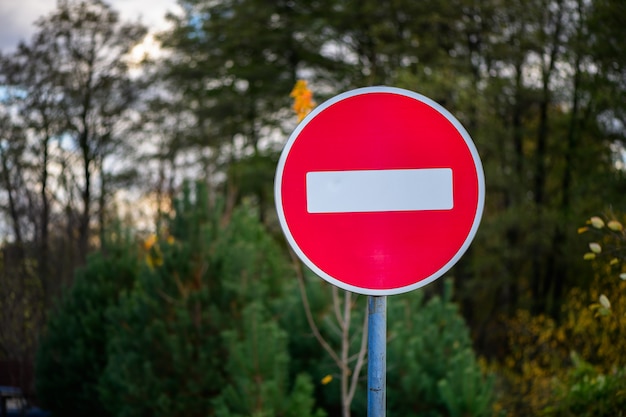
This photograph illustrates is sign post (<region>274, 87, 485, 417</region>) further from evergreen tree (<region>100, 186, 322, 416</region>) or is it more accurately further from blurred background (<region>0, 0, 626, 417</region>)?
evergreen tree (<region>100, 186, 322, 416</region>)

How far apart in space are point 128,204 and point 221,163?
10.3ft

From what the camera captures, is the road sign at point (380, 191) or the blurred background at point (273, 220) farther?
the blurred background at point (273, 220)

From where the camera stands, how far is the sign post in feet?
7.39

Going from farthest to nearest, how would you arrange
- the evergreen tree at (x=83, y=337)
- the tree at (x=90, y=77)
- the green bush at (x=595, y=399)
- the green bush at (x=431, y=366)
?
1. the tree at (x=90, y=77)
2. the evergreen tree at (x=83, y=337)
3. the green bush at (x=431, y=366)
4. the green bush at (x=595, y=399)

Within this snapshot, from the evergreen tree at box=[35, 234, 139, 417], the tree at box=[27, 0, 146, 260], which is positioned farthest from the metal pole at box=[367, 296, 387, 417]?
the tree at box=[27, 0, 146, 260]

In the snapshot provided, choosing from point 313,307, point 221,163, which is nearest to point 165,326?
point 313,307

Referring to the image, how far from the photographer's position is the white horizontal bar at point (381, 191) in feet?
7.39

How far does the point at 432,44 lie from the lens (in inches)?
715

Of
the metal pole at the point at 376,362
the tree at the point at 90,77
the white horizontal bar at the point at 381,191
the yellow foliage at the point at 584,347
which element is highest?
the tree at the point at 90,77

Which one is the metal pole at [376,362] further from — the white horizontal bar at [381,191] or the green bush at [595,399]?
the green bush at [595,399]

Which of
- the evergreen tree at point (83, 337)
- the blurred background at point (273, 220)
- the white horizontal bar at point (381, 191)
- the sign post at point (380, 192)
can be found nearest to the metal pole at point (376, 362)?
the sign post at point (380, 192)

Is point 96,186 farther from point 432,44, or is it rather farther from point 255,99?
point 432,44

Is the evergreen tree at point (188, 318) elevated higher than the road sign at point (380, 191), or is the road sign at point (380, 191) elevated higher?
the road sign at point (380, 191)

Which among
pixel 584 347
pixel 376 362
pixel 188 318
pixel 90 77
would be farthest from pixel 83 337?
pixel 90 77
